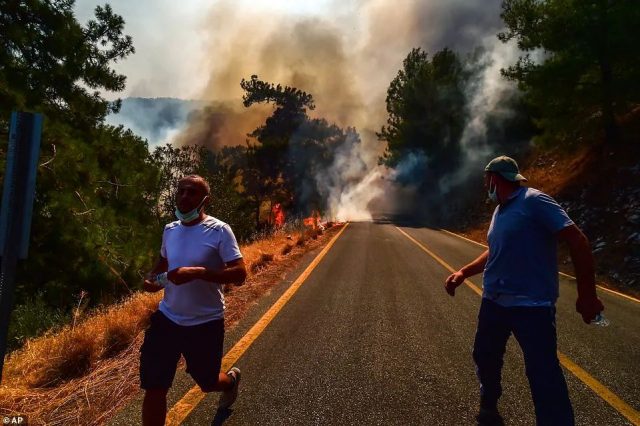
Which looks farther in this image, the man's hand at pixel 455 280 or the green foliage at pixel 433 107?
the green foliage at pixel 433 107

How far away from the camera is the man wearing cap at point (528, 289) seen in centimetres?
256

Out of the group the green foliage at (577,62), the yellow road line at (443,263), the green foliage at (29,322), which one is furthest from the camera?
the green foliage at (577,62)

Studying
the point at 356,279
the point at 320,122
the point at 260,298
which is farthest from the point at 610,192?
the point at 320,122

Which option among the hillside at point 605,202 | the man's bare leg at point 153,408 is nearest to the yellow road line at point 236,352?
the man's bare leg at point 153,408

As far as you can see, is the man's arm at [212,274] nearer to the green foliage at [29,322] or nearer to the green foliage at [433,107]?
the green foliage at [29,322]

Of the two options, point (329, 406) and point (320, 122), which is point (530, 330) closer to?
point (329, 406)

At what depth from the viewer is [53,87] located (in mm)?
11359

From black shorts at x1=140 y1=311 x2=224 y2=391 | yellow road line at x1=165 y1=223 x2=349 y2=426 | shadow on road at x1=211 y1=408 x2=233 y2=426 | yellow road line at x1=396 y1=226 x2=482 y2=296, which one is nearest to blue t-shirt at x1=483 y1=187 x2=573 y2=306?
black shorts at x1=140 y1=311 x2=224 y2=391

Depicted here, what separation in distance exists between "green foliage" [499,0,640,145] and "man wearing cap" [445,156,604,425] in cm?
1514

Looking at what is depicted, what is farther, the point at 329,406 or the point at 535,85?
the point at 535,85

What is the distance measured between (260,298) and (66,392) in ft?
11.5

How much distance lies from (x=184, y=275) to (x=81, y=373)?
2300 millimetres

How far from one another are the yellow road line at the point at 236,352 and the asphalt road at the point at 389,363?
0.08 m

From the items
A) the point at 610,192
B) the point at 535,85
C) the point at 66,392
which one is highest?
the point at 535,85
